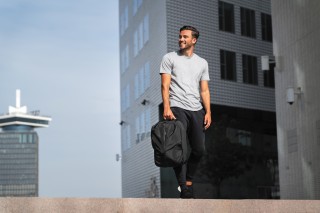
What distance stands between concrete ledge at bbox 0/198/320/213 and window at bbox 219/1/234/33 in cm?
3423

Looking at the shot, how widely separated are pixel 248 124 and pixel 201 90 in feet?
110

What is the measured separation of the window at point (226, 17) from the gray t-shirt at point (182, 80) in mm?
32950

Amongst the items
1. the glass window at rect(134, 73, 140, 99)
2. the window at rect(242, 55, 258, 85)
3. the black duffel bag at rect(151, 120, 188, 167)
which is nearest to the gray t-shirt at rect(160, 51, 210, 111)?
the black duffel bag at rect(151, 120, 188, 167)

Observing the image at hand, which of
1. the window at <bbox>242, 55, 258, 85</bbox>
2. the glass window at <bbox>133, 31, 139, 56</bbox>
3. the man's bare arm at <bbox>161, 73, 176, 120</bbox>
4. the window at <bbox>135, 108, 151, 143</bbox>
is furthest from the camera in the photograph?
the glass window at <bbox>133, 31, 139, 56</bbox>

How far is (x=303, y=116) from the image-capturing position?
27672 millimetres

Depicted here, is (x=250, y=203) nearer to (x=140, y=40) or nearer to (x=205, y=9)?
(x=205, y=9)

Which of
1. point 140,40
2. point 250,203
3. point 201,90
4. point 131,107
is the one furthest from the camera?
point 131,107

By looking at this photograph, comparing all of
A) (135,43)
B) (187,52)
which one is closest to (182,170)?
(187,52)

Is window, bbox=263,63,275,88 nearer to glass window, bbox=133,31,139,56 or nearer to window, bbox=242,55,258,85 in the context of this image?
window, bbox=242,55,258,85

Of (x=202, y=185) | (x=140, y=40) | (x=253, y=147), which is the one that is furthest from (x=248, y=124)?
(x=140, y=40)

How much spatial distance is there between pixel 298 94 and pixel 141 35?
18.4 metres

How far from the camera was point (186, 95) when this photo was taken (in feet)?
27.6

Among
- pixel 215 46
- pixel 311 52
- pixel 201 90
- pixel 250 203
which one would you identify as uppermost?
pixel 215 46

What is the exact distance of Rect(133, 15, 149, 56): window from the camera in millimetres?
43188
